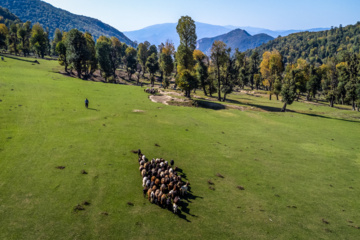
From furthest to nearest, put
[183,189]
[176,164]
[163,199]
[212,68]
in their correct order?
[212,68]
[176,164]
[183,189]
[163,199]

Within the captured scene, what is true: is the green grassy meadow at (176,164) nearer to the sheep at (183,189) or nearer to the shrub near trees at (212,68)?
the sheep at (183,189)

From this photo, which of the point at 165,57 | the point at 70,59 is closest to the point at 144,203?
the point at 70,59

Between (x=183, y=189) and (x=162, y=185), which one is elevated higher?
(x=162, y=185)

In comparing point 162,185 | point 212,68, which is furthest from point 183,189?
point 212,68

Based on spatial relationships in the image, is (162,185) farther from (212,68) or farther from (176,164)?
(212,68)

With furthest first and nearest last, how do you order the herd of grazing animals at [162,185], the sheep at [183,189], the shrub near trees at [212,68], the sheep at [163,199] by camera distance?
the shrub near trees at [212,68] < the sheep at [183,189] < the herd of grazing animals at [162,185] < the sheep at [163,199]

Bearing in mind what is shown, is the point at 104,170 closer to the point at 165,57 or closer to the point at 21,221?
the point at 21,221

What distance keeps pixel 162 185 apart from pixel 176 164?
655cm

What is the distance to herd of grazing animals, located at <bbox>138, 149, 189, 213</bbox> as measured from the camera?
59.2ft

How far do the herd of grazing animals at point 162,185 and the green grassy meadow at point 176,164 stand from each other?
0.80 metres

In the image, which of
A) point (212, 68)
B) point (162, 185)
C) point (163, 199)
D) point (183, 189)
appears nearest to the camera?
point (163, 199)

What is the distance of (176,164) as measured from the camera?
2586 cm

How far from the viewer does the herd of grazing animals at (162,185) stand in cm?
1805

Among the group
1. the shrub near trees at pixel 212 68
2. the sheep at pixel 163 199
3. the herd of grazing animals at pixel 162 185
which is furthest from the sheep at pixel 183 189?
the shrub near trees at pixel 212 68
